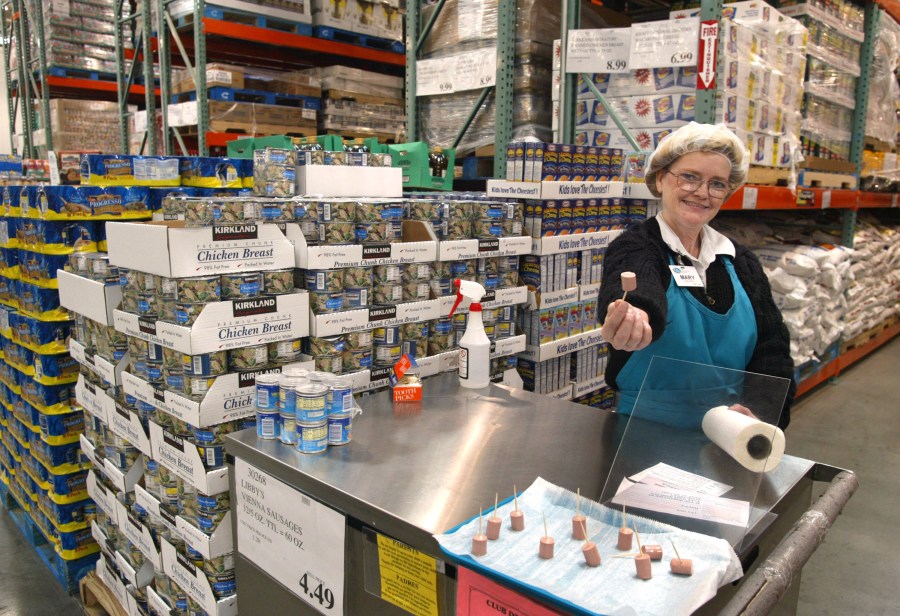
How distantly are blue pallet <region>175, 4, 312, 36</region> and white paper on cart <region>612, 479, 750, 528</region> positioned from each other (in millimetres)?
5123

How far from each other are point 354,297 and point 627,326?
3.08 feet

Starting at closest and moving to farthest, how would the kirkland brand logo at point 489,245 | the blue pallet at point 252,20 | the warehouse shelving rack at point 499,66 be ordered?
the kirkland brand logo at point 489,245
the warehouse shelving rack at point 499,66
the blue pallet at point 252,20

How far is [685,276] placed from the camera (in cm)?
210

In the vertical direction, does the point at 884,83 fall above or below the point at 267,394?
above

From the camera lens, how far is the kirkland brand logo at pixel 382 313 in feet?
7.39

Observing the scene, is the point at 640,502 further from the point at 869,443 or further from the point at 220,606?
the point at 869,443

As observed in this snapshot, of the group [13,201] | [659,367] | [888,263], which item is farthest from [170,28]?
[888,263]

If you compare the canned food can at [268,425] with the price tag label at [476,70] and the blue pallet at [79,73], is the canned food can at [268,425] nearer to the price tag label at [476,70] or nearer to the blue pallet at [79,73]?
the price tag label at [476,70]

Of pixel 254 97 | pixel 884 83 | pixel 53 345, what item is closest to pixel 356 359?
pixel 53 345

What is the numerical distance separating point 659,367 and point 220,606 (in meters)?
1.49

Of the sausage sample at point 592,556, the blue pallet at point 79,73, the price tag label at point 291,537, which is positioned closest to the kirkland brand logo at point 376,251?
the price tag label at point 291,537

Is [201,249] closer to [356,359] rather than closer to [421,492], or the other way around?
[356,359]

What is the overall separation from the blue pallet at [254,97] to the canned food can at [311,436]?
175 inches

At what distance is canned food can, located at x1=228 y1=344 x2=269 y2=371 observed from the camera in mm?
1976
